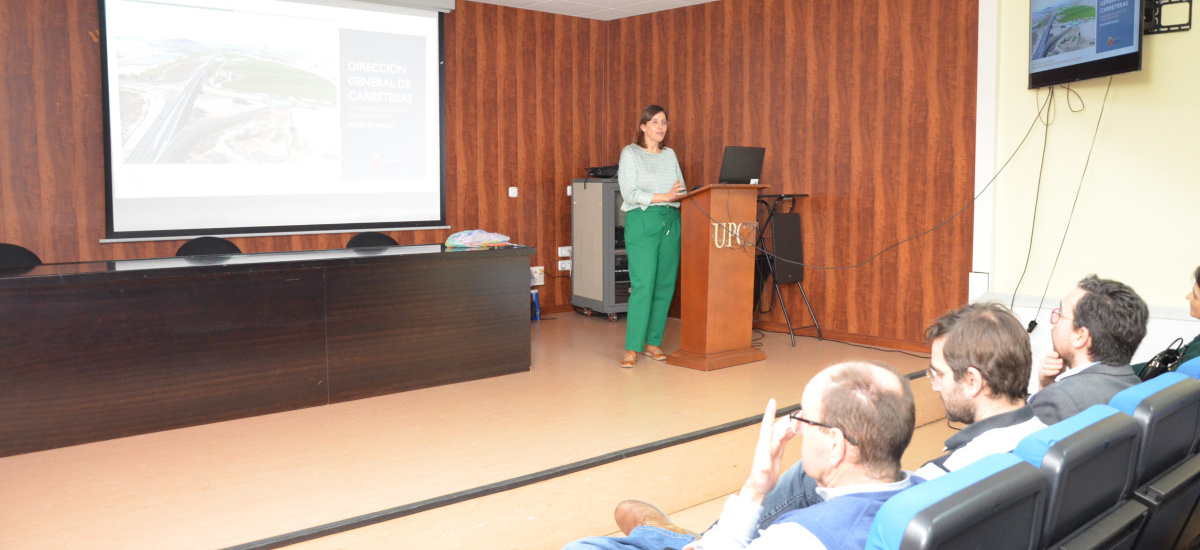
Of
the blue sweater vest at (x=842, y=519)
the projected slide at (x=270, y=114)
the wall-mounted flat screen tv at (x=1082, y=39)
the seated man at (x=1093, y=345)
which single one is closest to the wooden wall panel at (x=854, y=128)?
the wall-mounted flat screen tv at (x=1082, y=39)

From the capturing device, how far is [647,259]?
4.95 m

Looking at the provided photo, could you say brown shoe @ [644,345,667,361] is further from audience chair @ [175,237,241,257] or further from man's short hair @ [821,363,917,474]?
man's short hair @ [821,363,917,474]

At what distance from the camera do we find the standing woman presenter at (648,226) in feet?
16.2

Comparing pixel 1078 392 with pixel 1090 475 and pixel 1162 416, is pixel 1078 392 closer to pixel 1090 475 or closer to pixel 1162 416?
pixel 1162 416

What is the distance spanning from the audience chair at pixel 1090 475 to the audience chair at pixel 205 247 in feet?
13.6

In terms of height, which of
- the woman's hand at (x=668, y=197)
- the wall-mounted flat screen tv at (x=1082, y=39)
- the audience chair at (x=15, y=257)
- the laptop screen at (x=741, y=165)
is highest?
the wall-mounted flat screen tv at (x=1082, y=39)

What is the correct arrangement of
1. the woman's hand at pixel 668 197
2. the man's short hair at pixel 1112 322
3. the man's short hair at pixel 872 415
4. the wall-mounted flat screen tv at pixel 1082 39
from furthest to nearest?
the woman's hand at pixel 668 197
the wall-mounted flat screen tv at pixel 1082 39
the man's short hair at pixel 1112 322
the man's short hair at pixel 872 415

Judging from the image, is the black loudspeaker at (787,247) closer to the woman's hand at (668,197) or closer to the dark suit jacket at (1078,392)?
the woman's hand at (668,197)

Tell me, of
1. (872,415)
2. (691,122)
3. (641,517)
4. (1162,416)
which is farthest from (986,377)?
(691,122)

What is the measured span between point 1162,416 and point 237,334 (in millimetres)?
3460

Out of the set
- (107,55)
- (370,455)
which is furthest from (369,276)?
(107,55)

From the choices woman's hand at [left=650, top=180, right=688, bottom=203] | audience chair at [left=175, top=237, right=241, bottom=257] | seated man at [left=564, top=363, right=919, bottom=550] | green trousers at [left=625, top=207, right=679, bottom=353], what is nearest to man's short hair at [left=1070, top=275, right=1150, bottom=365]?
seated man at [left=564, top=363, right=919, bottom=550]

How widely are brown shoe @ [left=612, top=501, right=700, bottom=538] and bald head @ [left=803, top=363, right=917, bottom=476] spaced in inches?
31.5

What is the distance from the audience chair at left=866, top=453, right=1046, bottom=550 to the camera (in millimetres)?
1193
